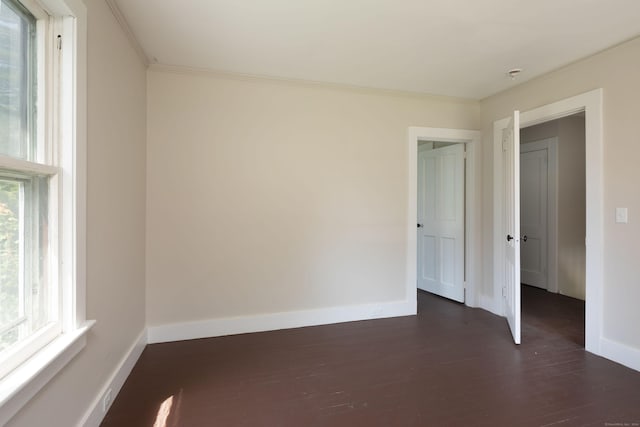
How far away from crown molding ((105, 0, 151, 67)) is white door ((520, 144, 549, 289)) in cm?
525

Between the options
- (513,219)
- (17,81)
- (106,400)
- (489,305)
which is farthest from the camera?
(489,305)

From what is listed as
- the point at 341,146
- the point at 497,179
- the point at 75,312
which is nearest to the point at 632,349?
the point at 497,179

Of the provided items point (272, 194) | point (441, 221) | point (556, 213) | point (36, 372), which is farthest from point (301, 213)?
point (556, 213)

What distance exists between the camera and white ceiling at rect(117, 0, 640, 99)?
2008mm

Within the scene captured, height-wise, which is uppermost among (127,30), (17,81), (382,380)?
(127,30)

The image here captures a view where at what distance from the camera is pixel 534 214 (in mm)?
4832

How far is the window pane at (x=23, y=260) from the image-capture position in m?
1.20

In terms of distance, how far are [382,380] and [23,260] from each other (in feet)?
7.09

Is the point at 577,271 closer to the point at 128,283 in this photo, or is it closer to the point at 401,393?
the point at 401,393

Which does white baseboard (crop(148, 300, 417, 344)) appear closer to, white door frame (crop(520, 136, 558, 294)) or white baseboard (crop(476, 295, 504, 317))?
white baseboard (crop(476, 295, 504, 317))

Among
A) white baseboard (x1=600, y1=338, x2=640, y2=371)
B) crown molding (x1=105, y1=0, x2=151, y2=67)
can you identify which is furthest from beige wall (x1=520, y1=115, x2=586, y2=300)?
crown molding (x1=105, y1=0, x2=151, y2=67)

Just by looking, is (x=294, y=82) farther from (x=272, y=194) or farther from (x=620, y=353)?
(x=620, y=353)

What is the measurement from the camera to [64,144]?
4.82 ft

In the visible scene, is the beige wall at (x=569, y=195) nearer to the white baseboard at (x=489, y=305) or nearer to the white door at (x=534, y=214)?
the white door at (x=534, y=214)
